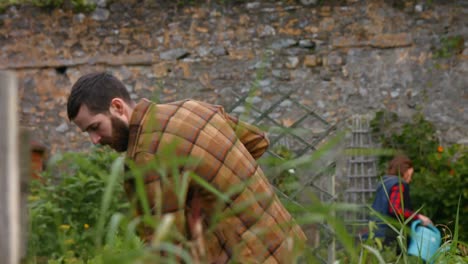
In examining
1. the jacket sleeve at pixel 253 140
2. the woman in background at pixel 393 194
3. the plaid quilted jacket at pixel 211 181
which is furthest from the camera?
the woman in background at pixel 393 194

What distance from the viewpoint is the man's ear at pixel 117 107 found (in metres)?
2.88

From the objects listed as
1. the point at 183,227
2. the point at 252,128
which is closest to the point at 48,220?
the point at 252,128

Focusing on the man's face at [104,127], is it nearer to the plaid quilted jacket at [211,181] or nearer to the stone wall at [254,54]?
the plaid quilted jacket at [211,181]

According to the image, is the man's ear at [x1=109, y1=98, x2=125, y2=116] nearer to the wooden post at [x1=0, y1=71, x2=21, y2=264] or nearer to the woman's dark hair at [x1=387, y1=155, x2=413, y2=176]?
the wooden post at [x1=0, y1=71, x2=21, y2=264]

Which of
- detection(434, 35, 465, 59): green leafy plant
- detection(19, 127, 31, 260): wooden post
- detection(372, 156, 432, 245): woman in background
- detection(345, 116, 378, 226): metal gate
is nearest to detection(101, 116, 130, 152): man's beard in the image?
detection(19, 127, 31, 260): wooden post

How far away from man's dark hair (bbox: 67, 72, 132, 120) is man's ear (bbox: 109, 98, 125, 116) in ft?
0.04

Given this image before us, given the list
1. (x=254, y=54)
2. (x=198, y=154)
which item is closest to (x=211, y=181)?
(x=198, y=154)

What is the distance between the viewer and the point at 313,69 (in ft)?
30.2

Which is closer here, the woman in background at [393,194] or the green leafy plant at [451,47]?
the woman in background at [393,194]

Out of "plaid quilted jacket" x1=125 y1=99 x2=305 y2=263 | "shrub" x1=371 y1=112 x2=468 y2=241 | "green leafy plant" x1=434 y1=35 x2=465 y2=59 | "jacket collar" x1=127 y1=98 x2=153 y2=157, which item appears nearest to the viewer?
"plaid quilted jacket" x1=125 y1=99 x2=305 y2=263

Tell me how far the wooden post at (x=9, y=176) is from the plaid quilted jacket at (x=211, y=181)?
0.75m

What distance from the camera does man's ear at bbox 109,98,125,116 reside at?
2.88 m

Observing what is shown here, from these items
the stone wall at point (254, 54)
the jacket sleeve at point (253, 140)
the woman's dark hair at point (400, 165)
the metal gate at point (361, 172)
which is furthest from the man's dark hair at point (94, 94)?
the metal gate at point (361, 172)

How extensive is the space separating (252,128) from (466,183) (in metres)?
4.99
